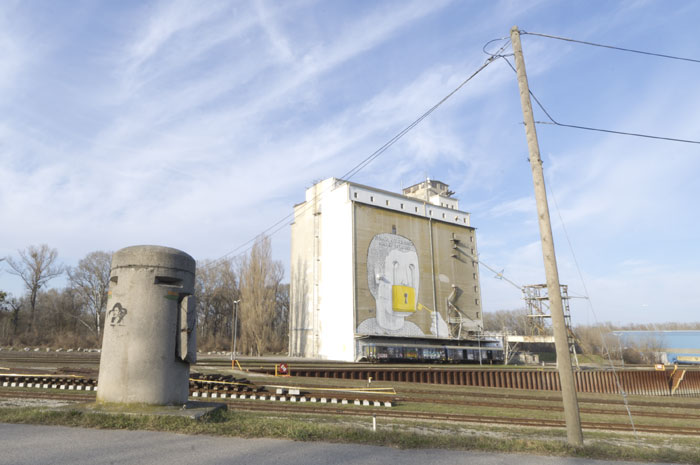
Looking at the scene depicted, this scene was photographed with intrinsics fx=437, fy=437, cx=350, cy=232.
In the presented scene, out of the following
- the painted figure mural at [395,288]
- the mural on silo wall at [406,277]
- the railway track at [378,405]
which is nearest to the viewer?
the railway track at [378,405]

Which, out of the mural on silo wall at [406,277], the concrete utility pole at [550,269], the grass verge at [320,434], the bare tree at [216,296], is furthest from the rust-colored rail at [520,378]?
the bare tree at [216,296]

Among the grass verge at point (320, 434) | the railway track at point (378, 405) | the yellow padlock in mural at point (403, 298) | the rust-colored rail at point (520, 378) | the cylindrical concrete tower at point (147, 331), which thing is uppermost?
the yellow padlock in mural at point (403, 298)

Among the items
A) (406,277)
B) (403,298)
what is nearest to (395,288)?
(403,298)

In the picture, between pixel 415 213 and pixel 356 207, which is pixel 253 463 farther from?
pixel 415 213

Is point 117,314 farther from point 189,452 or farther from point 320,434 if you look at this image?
point 320,434

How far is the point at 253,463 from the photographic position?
524cm

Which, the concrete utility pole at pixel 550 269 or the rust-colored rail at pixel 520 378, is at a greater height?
the concrete utility pole at pixel 550 269

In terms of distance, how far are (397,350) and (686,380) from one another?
96.0 feet

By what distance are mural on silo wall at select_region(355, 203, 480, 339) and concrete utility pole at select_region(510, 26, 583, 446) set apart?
1724 inches

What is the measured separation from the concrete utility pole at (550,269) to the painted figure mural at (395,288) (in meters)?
44.0

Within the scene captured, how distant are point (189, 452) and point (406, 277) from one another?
2126 inches

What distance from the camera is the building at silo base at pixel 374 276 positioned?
53188 millimetres

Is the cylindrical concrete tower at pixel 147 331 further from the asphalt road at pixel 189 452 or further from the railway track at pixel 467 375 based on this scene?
the railway track at pixel 467 375

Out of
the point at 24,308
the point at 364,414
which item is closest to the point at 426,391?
the point at 364,414
